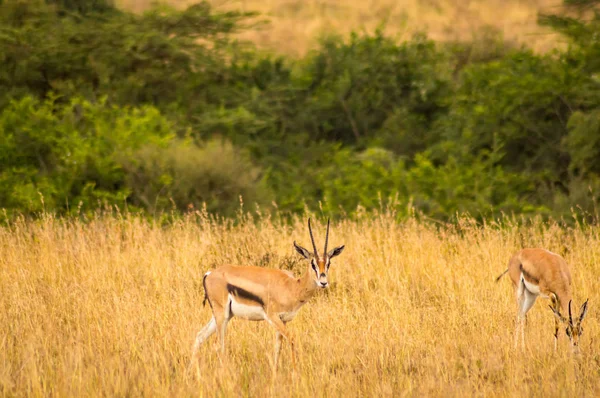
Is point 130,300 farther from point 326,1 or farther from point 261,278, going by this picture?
point 326,1

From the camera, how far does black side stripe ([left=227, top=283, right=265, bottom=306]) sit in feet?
19.6

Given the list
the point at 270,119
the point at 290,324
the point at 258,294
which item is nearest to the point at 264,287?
the point at 258,294

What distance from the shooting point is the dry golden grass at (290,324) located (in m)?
5.57

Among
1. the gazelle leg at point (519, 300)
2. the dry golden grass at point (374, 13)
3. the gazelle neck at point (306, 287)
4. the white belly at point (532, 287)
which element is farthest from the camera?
the dry golden grass at point (374, 13)

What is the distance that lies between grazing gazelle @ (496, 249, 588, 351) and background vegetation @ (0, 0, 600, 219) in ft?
21.0

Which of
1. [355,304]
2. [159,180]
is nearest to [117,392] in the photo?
[355,304]

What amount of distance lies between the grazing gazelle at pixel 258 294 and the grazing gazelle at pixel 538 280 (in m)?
1.66

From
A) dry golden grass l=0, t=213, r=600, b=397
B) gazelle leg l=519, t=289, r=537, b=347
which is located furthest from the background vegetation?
gazelle leg l=519, t=289, r=537, b=347

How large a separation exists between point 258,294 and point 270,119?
14365 mm

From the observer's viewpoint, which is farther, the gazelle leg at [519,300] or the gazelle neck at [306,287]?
the gazelle leg at [519,300]

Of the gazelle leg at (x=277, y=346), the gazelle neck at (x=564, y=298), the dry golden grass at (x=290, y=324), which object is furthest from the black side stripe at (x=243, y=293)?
the gazelle neck at (x=564, y=298)

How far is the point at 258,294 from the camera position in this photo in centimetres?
600

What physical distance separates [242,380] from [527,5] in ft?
194

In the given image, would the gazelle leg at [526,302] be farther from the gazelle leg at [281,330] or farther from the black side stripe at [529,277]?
the gazelle leg at [281,330]
